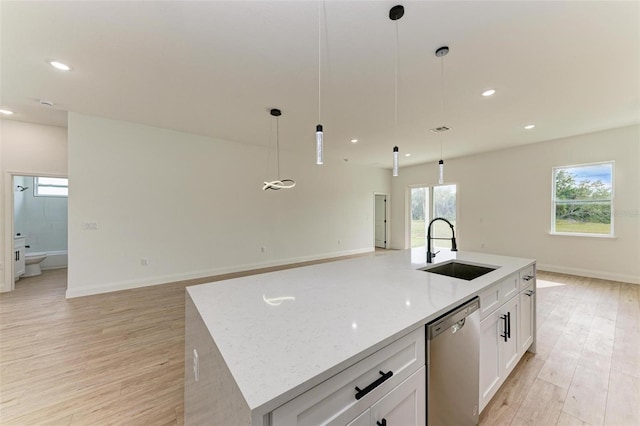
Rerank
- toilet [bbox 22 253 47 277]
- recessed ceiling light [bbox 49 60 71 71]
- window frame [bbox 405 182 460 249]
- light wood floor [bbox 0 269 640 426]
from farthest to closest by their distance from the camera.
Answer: window frame [bbox 405 182 460 249] < toilet [bbox 22 253 47 277] < recessed ceiling light [bbox 49 60 71 71] < light wood floor [bbox 0 269 640 426]

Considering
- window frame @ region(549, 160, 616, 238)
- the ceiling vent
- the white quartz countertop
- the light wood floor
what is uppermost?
the ceiling vent

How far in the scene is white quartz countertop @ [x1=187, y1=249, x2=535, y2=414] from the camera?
69cm

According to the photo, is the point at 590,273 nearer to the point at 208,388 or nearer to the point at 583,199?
the point at 583,199

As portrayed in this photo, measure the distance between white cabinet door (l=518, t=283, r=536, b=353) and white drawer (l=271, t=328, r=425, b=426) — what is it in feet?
5.18

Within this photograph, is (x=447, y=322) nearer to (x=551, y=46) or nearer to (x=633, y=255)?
(x=551, y=46)

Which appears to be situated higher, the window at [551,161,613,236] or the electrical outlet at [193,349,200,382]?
the window at [551,161,613,236]

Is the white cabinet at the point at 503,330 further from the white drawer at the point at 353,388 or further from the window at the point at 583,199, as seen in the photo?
the window at the point at 583,199

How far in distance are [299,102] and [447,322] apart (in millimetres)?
3005

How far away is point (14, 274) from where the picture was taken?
13.4 feet

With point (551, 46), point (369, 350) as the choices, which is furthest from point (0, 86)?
point (551, 46)

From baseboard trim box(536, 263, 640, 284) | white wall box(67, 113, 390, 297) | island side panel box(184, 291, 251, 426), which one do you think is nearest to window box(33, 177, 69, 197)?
white wall box(67, 113, 390, 297)

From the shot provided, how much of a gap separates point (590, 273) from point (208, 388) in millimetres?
6807

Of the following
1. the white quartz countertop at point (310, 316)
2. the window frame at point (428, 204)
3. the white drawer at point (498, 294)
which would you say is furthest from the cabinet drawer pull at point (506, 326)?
the window frame at point (428, 204)

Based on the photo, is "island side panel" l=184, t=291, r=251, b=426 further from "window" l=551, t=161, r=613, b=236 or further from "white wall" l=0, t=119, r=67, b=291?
"window" l=551, t=161, r=613, b=236
